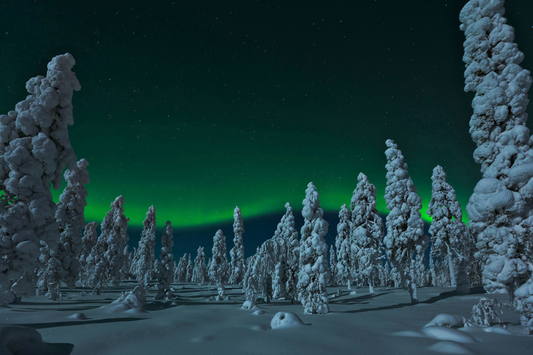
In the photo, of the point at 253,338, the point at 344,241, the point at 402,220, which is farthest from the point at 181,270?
the point at 253,338

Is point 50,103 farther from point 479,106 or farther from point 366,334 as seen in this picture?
point 479,106

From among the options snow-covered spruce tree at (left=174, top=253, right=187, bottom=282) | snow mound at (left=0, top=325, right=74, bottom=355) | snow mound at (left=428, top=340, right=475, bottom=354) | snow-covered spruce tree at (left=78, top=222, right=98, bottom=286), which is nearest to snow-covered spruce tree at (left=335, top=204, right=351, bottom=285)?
snow mound at (left=428, top=340, right=475, bottom=354)

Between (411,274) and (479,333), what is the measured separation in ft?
41.0

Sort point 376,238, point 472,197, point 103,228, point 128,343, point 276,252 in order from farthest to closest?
point 103,228 < point 376,238 < point 276,252 < point 472,197 < point 128,343

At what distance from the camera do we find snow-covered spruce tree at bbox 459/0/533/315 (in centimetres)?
988

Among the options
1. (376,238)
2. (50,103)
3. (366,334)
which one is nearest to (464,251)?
(376,238)

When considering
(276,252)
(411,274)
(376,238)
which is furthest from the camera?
(376,238)

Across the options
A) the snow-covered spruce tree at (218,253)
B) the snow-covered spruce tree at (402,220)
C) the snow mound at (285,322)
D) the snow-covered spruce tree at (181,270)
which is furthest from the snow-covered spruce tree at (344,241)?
the snow-covered spruce tree at (181,270)

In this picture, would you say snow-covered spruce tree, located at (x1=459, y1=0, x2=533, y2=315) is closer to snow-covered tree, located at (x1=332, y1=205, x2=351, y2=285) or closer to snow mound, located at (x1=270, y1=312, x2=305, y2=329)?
snow mound, located at (x1=270, y1=312, x2=305, y2=329)

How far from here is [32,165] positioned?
1222 cm

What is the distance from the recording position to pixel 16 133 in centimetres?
1284

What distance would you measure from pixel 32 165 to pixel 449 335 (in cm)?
1748

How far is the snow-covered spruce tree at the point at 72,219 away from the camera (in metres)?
23.2

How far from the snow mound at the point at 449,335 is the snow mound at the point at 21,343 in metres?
10.9
